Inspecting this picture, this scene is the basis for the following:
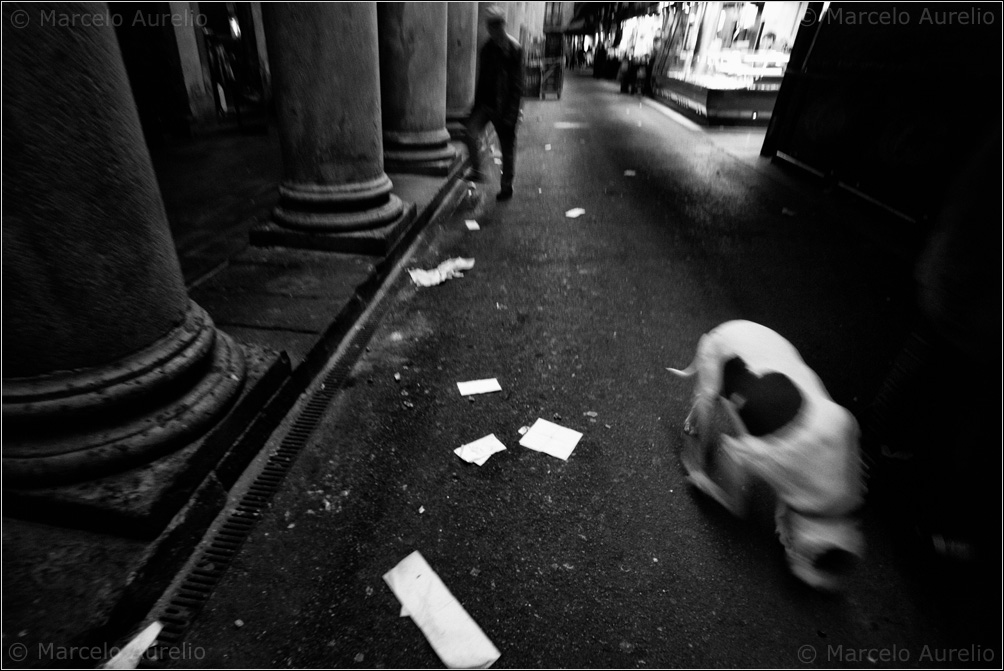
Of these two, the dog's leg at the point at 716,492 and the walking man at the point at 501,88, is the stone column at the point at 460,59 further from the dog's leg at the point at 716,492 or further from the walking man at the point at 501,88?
the dog's leg at the point at 716,492

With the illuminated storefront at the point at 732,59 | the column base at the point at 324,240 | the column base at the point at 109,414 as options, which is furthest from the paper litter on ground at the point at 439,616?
the illuminated storefront at the point at 732,59

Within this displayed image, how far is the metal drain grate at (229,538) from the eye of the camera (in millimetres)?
1765

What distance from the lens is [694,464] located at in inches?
101

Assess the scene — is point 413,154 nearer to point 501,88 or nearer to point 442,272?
point 501,88

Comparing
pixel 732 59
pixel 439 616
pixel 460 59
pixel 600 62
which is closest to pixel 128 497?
pixel 439 616

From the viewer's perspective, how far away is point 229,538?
2127mm

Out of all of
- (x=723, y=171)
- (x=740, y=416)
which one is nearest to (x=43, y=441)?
(x=740, y=416)

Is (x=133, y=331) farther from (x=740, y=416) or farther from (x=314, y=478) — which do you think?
(x=740, y=416)

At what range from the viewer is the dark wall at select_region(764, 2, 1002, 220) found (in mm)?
5445

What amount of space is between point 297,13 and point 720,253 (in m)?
4.43

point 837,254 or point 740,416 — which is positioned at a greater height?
point 740,416

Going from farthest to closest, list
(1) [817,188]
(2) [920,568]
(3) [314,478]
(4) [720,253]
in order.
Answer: (1) [817,188]
(4) [720,253]
(3) [314,478]
(2) [920,568]
